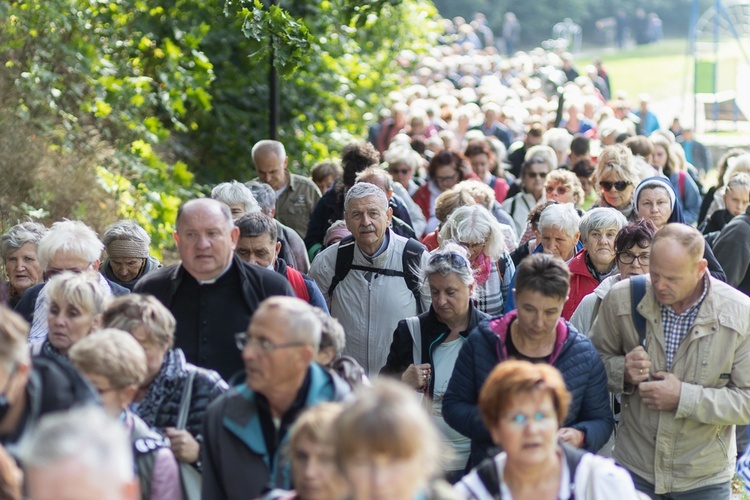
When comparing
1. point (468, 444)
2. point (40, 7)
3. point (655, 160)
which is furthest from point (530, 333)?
point (40, 7)

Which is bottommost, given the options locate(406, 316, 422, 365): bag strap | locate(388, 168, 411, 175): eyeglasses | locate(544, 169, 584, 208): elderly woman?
locate(406, 316, 422, 365): bag strap

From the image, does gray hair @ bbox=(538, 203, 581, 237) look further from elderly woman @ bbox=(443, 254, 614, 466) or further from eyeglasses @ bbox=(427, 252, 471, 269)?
elderly woman @ bbox=(443, 254, 614, 466)

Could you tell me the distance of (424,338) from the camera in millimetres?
6211

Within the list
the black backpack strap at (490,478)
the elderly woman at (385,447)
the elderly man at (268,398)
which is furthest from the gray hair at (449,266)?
the elderly woman at (385,447)

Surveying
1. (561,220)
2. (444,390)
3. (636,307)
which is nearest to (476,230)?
(561,220)

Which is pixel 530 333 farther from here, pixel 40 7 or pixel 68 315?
pixel 40 7

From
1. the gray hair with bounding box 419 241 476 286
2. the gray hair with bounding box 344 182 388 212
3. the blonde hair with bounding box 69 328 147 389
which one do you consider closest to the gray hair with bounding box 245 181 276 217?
the gray hair with bounding box 344 182 388 212

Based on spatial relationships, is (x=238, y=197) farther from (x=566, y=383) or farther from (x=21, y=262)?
(x=566, y=383)

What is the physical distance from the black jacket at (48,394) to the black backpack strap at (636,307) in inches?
106

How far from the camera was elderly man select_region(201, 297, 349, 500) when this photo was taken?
172 inches

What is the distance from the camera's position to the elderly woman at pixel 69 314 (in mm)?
5242

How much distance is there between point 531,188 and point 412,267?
4083mm

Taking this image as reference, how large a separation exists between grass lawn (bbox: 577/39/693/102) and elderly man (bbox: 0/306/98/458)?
4059cm

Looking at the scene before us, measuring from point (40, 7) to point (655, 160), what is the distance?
6.37 m
